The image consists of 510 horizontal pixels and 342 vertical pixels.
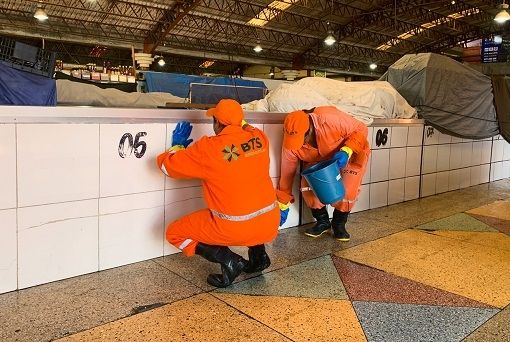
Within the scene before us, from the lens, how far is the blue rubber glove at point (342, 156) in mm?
3669

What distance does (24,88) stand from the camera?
9.12 ft

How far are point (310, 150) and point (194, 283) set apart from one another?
1.74m

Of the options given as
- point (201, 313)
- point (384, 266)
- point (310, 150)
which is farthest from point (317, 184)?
point (201, 313)

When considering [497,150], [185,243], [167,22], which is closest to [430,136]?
[497,150]

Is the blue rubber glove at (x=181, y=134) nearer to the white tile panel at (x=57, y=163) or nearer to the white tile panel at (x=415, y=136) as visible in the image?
the white tile panel at (x=57, y=163)

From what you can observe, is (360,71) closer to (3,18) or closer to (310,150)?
(3,18)

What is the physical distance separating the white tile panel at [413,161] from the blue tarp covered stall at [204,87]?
8.70ft

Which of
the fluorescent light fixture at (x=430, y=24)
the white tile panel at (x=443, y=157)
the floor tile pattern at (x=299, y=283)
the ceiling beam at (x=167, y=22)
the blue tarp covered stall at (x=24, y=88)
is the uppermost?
the fluorescent light fixture at (x=430, y=24)

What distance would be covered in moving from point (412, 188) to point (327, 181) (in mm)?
2848

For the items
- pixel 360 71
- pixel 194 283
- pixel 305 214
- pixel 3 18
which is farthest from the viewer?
pixel 360 71

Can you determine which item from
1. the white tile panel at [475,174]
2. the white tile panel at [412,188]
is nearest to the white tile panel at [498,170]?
the white tile panel at [475,174]

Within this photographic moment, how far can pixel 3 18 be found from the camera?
16906mm

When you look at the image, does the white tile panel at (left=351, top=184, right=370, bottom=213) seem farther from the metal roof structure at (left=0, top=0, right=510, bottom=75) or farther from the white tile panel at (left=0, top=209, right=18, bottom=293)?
the metal roof structure at (left=0, top=0, right=510, bottom=75)

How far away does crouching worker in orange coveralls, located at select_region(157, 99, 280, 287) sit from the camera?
2623mm
